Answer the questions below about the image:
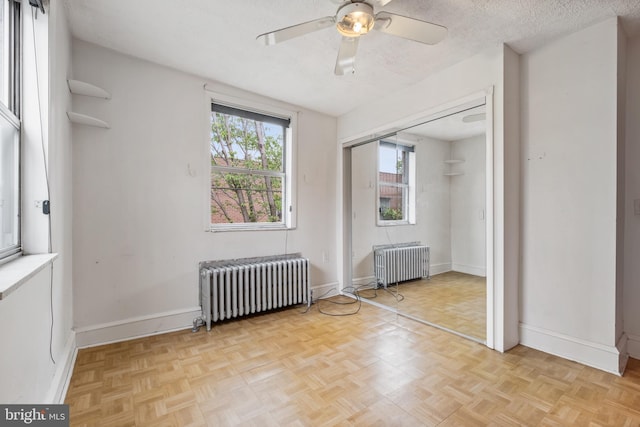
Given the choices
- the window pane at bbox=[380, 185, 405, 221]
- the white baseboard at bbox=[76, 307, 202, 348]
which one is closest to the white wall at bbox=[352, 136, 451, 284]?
the window pane at bbox=[380, 185, 405, 221]

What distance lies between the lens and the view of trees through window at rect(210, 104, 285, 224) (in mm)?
3246

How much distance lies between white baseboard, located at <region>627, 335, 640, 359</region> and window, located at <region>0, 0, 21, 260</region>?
405 cm

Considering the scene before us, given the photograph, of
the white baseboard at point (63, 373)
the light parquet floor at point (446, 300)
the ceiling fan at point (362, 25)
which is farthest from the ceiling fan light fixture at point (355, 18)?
the white baseboard at point (63, 373)

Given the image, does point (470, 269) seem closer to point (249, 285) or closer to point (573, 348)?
point (573, 348)

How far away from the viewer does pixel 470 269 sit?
10.2 ft

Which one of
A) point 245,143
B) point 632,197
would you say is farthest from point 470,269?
point 245,143

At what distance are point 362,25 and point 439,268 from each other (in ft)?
9.47

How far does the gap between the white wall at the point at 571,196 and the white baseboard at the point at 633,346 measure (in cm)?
38

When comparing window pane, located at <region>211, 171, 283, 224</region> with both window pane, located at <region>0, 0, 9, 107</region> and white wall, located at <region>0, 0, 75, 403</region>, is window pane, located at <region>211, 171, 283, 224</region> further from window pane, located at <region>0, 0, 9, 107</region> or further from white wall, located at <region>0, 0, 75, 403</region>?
window pane, located at <region>0, 0, 9, 107</region>

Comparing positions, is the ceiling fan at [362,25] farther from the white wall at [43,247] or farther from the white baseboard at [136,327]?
the white baseboard at [136,327]

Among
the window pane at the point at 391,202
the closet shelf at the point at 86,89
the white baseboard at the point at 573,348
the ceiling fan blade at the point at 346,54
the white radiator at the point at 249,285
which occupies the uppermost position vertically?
the ceiling fan blade at the point at 346,54

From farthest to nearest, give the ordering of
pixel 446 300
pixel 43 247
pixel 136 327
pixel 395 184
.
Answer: pixel 395 184 < pixel 446 300 < pixel 136 327 < pixel 43 247

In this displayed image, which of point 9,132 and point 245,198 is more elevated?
point 9,132

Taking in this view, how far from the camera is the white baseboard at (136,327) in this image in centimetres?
246
